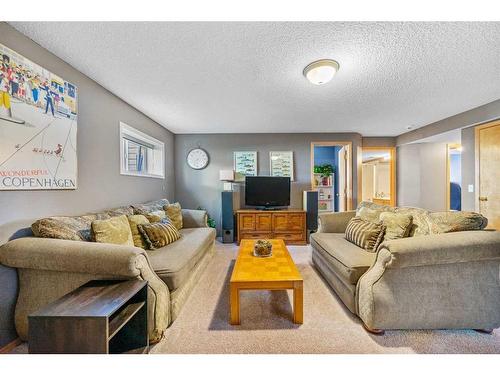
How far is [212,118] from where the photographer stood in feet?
11.3

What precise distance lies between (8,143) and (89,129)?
0.81 meters

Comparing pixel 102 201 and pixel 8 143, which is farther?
pixel 102 201

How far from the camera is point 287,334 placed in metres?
1.53

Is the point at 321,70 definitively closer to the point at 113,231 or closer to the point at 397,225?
the point at 397,225

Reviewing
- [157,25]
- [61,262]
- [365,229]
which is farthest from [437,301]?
[157,25]

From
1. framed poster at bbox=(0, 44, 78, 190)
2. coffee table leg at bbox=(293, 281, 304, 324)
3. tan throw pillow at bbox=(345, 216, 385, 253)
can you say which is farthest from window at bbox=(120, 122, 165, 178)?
tan throw pillow at bbox=(345, 216, 385, 253)

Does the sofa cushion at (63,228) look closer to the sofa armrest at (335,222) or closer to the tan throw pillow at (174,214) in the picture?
the tan throw pillow at (174,214)

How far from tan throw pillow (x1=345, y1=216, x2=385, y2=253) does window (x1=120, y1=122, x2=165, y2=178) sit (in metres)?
3.04

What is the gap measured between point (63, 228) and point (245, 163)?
334 cm

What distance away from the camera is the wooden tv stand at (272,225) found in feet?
13.2

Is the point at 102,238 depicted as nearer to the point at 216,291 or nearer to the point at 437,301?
the point at 216,291

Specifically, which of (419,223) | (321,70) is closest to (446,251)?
(419,223)

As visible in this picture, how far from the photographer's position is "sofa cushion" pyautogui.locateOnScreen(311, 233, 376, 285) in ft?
5.67
